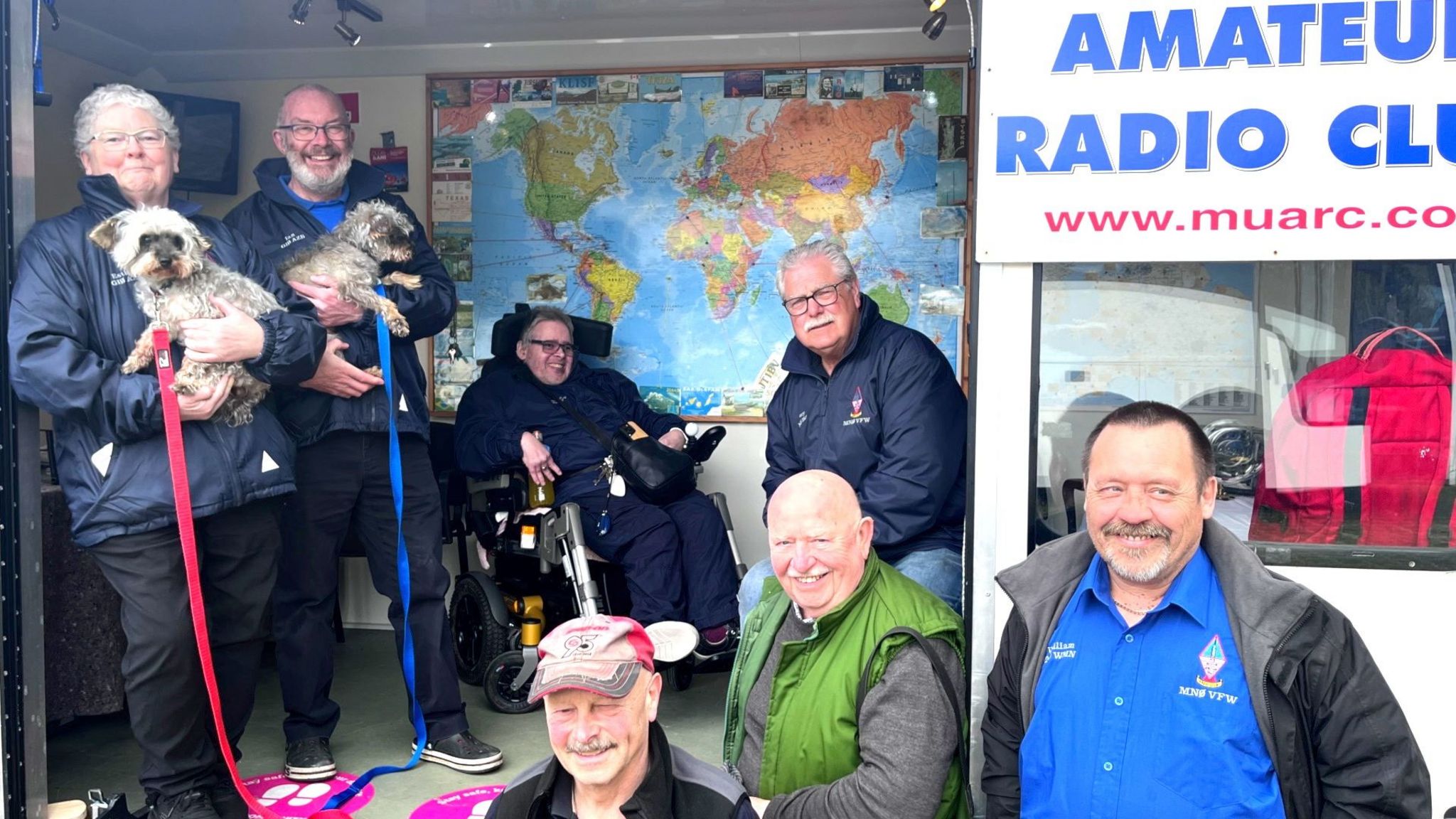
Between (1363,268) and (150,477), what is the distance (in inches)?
105

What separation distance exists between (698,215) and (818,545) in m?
3.11

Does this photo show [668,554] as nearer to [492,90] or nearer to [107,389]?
[107,389]

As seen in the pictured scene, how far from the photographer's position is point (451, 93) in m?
5.31

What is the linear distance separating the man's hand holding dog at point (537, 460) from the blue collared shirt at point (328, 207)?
1134 millimetres

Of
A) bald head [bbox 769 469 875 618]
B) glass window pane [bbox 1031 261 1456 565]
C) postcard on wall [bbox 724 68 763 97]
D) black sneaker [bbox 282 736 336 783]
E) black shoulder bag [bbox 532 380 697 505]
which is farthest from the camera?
postcard on wall [bbox 724 68 763 97]

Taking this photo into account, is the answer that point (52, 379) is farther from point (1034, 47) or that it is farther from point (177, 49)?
point (177, 49)

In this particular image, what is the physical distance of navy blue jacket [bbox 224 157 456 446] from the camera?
3422 millimetres

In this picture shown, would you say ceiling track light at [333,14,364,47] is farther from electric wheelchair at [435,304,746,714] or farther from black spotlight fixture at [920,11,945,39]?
black spotlight fixture at [920,11,945,39]

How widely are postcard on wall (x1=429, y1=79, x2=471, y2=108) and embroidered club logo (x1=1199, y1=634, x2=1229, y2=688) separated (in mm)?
4171

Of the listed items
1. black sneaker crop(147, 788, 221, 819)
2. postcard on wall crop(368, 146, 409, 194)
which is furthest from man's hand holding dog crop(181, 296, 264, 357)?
postcard on wall crop(368, 146, 409, 194)

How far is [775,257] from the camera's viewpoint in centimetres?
514

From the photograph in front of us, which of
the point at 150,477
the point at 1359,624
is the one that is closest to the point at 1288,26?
the point at 1359,624

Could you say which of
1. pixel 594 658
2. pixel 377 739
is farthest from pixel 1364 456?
pixel 377 739

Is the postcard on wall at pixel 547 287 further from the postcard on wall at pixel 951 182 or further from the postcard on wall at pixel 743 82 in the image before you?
the postcard on wall at pixel 951 182
